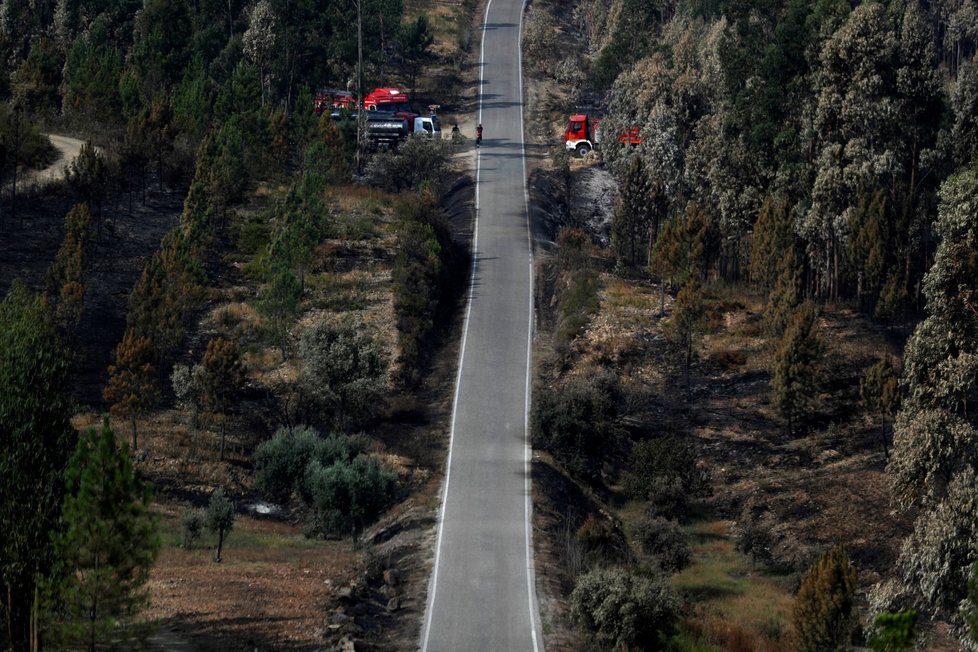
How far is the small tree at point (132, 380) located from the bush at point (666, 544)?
56.6ft

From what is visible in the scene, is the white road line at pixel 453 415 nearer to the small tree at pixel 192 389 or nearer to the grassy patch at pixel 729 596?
the grassy patch at pixel 729 596

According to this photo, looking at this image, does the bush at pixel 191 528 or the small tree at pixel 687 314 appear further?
the small tree at pixel 687 314

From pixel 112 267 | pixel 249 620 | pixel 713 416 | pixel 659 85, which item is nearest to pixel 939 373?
pixel 249 620

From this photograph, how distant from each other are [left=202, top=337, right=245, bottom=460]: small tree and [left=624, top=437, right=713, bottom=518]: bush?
14.2m

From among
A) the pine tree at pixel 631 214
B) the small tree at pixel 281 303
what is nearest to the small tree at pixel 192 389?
the small tree at pixel 281 303

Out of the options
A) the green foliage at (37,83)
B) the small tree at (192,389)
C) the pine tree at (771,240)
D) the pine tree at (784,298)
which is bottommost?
the small tree at (192,389)

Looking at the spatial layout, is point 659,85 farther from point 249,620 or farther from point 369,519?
point 249,620

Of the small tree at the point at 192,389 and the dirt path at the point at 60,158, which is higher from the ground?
the dirt path at the point at 60,158

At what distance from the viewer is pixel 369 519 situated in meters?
42.6

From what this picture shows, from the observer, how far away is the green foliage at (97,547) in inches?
997

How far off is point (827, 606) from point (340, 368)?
21.8 m

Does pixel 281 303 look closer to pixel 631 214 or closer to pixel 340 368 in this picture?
pixel 340 368

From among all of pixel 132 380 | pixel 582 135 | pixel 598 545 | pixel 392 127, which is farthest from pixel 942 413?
A: pixel 392 127

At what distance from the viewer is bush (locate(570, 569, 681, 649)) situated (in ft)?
106
